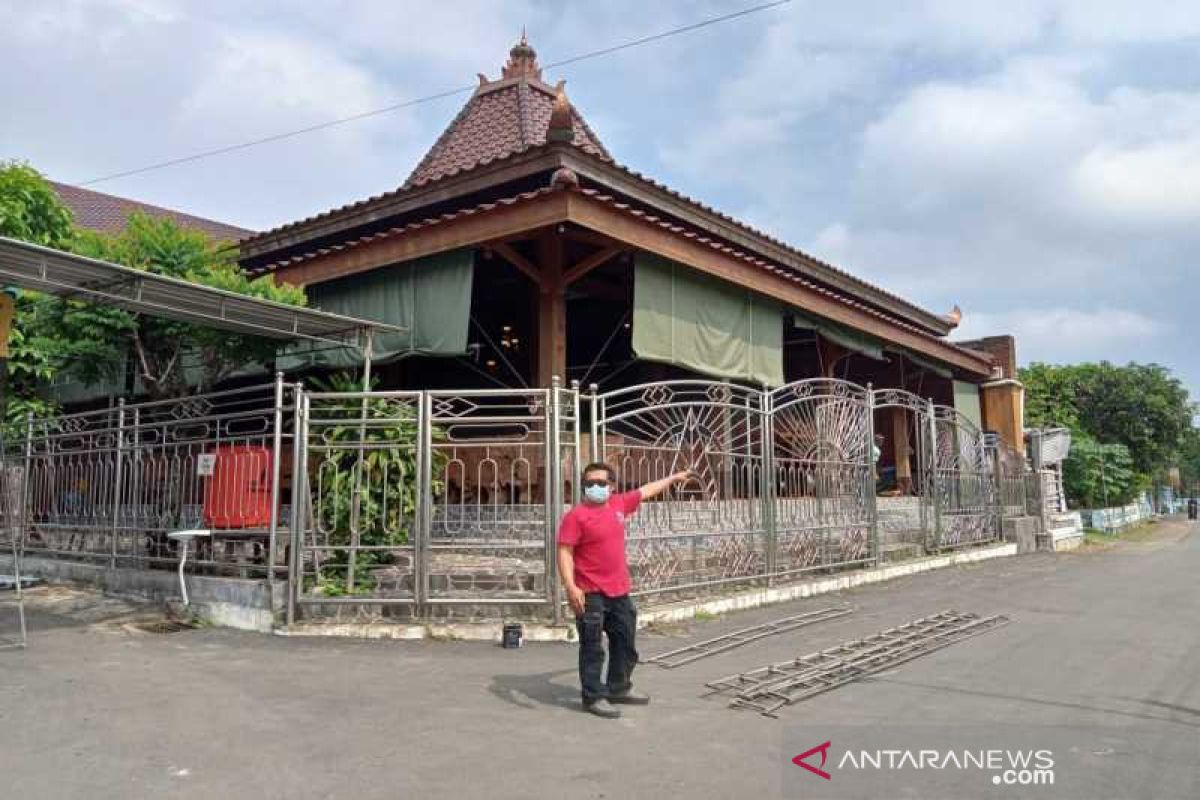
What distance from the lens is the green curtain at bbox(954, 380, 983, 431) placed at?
55.6 feet

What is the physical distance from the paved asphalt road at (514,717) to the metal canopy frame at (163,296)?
2706mm

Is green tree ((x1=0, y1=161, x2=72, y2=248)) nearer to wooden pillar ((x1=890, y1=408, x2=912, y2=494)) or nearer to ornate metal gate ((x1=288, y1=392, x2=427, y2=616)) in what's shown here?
ornate metal gate ((x1=288, y1=392, x2=427, y2=616))

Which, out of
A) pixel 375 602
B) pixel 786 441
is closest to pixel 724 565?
pixel 786 441

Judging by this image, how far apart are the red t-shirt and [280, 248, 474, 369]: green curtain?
15.0 feet

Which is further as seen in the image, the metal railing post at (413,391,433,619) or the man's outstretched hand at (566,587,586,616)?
the metal railing post at (413,391,433,619)

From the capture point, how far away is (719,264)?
949 centimetres

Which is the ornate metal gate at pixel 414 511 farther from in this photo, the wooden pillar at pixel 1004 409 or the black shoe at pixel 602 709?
the wooden pillar at pixel 1004 409

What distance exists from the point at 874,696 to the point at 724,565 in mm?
3029

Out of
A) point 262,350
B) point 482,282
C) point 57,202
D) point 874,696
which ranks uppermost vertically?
point 57,202

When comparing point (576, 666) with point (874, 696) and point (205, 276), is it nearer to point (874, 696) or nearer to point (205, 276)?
point (874, 696)

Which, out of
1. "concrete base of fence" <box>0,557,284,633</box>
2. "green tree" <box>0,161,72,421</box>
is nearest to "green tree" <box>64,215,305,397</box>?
"green tree" <box>0,161,72,421</box>

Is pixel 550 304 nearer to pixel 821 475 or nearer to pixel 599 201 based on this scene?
pixel 599 201

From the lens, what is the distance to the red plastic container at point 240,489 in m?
6.96

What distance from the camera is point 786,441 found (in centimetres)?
888
